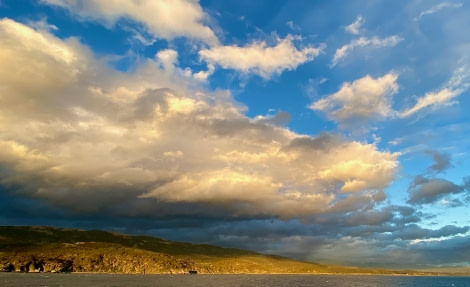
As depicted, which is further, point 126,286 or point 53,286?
point 126,286

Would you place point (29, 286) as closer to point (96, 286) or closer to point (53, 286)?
point (53, 286)

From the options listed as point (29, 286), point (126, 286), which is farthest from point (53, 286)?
point (126, 286)

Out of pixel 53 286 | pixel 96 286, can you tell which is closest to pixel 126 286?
pixel 96 286

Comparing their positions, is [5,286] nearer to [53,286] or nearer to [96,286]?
[53,286]

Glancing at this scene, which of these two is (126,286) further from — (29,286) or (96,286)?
(29,286)

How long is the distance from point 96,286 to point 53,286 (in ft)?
62.0

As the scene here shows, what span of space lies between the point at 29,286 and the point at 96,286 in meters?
28.7

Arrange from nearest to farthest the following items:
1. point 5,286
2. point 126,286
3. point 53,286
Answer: point 5,286
point 53,286
point 126,286

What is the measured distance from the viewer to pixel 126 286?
192 meters

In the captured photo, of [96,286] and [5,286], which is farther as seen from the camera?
[96,286]

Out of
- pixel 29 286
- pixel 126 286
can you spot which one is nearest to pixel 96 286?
pixel 126 286

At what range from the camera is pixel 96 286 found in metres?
182

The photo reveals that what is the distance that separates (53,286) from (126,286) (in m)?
33.8

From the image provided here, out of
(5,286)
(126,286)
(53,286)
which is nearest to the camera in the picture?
(5,286)
